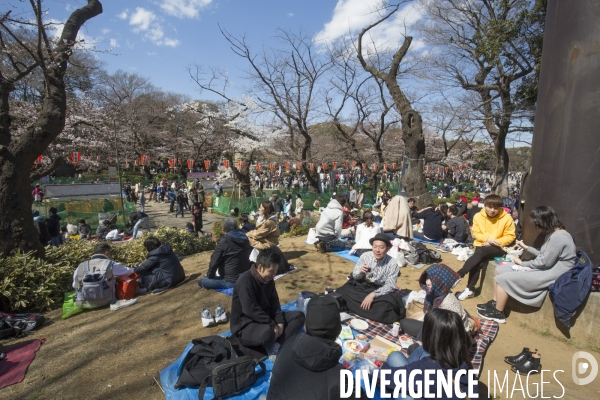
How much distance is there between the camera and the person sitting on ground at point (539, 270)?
12.1 ft

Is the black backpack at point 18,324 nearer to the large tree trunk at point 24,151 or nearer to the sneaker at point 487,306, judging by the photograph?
the large tree trunk at point 24,151

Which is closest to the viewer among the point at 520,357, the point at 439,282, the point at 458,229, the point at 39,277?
the point at 520,357

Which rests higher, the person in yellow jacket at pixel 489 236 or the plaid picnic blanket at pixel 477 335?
the person in yellow jacket at pixel 489 236

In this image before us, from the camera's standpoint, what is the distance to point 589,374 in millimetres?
3271

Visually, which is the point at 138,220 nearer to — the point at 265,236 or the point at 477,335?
the point at 265,236

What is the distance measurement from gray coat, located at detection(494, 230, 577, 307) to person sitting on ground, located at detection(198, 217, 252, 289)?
3524 mm

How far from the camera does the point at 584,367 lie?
11.0ft

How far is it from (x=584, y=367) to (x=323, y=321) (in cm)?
319

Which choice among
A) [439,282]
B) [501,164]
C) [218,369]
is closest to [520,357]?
[439,282]

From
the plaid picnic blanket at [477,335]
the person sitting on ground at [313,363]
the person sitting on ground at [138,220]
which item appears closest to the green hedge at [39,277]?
the person sitting on ground at [138,220]

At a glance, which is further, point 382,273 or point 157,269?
point 157,269

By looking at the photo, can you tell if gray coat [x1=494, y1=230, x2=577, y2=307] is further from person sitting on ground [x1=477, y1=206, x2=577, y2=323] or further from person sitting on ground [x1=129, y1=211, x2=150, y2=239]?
person sitting on ground [x1=129, y1=211, x2=150, y2=239]

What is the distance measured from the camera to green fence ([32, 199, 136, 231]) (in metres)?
12.9

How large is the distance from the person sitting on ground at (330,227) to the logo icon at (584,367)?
4.48 m
